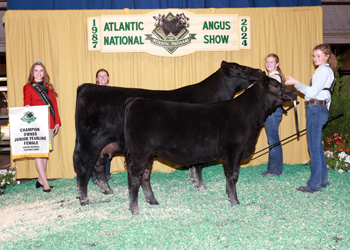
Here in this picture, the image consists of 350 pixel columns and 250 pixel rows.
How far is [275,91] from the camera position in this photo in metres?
3.74

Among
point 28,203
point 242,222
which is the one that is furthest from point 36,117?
point 242,222

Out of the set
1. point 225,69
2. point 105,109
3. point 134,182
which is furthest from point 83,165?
point 225,69

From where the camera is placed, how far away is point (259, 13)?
6.04 metres

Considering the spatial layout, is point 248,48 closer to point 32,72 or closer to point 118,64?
point 118,64

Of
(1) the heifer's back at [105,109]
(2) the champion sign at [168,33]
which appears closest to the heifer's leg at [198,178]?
(1) the heifer's back at [105,109]

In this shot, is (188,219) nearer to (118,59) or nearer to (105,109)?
(105,109)

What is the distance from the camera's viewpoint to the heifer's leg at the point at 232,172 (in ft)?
11.6

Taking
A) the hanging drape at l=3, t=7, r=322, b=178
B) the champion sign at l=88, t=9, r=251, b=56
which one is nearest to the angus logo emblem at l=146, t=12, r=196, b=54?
the champion sign at l=88, t=9, r=251, b=56

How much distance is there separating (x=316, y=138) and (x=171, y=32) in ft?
11.0

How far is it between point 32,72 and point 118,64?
167cm

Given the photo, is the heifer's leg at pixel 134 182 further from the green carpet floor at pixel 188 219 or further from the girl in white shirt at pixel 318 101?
the girl in white shirt at pixel 318 101

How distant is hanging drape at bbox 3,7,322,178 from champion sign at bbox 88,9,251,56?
0.15 metres

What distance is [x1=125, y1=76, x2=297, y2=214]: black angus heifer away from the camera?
3270mm

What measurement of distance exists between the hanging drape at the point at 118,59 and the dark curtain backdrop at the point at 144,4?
0.19 meters
